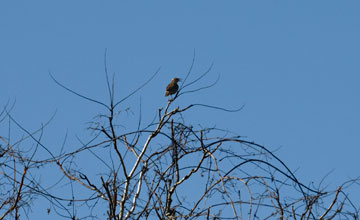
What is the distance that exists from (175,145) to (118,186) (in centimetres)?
40

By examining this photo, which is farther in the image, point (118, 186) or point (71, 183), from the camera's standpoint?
point (71, 183)

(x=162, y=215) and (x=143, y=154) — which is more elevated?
(x=143, y=154)

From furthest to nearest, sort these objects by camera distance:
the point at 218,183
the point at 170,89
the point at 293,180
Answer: the point at 170,89
the point at 218,183
the point at 293,180

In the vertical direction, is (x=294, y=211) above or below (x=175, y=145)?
below

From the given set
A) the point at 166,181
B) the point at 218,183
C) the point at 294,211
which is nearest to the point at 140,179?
the point at 166,181

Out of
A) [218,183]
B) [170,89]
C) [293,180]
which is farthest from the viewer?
[170,89]

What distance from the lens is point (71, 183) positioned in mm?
4633

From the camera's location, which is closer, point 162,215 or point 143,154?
point 162,215

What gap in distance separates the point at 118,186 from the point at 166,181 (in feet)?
1.12

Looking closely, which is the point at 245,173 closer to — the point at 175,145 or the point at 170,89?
the point at 175,145

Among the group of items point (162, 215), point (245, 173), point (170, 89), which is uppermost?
point (170, 89)

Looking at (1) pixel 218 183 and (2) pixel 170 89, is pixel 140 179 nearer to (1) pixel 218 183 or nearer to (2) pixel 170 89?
(1) pixel 218 183

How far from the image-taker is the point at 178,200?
4.39 m

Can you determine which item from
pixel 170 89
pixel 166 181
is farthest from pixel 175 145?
pixel 170 89
